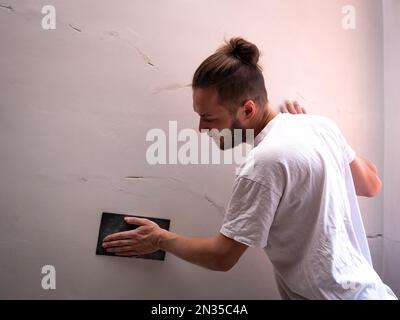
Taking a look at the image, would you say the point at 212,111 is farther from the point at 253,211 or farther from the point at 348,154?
the point at 348,154

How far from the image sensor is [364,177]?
99 centimetres

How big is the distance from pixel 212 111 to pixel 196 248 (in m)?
0.33

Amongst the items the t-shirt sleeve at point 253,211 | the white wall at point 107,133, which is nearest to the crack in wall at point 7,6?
the white wall at point 107,133

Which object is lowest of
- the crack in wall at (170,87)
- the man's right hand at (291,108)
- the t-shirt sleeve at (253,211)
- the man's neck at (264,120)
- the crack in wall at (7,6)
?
the t-shirt sleeve at (253,211)

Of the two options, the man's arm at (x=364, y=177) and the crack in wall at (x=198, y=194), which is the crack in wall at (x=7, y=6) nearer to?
the crack in wall at (x=198, y=194)

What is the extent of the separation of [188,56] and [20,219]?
656 mm

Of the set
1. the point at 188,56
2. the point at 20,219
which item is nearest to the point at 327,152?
the point at 188,56

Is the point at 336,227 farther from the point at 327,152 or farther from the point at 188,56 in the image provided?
the point at 188,56

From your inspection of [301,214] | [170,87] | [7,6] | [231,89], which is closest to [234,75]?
[231,89]

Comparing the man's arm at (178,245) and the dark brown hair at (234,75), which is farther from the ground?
the dark brown hair at (234,75)

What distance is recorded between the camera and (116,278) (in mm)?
958

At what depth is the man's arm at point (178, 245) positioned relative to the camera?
2.47 feet

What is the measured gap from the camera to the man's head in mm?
802
